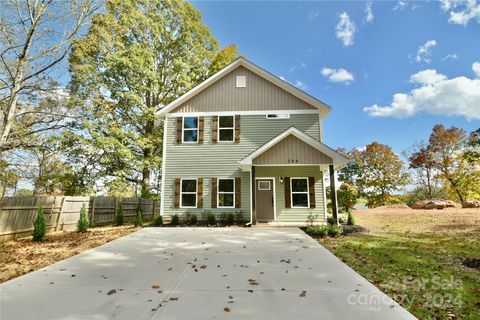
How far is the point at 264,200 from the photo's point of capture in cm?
1255

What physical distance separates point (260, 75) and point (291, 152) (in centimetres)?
490

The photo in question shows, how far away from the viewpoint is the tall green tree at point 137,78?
49.3 ft

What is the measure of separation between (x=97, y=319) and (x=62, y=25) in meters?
11.5

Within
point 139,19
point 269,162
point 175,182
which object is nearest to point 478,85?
point 269,162

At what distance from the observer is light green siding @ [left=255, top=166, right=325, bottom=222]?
12.2 meters

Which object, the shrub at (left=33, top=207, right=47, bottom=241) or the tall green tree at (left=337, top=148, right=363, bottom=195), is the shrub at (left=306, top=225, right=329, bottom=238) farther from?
the tall green tree at (left=337, top=148, right=363, bottom=195)

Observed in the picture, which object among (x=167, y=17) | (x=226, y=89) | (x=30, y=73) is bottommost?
(x=30, y=73)

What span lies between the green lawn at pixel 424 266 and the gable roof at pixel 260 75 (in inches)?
265

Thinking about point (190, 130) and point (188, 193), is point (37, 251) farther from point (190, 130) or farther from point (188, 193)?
point (190, 130)

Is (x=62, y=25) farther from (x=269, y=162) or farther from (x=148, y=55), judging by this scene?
(x=269, y=162)

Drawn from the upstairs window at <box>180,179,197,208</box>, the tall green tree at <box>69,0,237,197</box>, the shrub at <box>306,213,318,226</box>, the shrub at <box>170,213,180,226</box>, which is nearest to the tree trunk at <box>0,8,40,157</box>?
the tall green tree at <box>69,0,237,197</box>

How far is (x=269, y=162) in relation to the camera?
446 inches

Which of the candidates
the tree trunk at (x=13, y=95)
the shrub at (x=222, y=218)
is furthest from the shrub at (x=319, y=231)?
the tree trunk at (x=13, y=95)

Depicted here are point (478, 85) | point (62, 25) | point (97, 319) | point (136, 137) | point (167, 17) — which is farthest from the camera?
point (167, 17)
